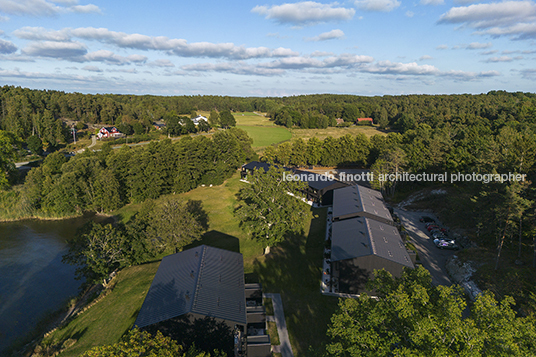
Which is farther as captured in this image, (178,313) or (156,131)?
(156,131)

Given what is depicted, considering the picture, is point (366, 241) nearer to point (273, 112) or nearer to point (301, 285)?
point (301, 285)

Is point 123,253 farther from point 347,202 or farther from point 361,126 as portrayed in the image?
point 361,126

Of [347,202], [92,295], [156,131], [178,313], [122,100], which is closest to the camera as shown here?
[178,313]

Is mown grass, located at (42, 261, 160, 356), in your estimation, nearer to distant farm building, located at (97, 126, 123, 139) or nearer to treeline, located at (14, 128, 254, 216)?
treeline, located at (14, 128, 254, 216)

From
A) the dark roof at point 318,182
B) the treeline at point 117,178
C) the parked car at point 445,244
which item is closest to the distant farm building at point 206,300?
the parked car at point 445,244

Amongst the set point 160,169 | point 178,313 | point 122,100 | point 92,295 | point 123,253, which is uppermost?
point 122,100

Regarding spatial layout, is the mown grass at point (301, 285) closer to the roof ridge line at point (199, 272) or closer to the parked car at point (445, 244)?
the roof ridge line at point (199, 272)

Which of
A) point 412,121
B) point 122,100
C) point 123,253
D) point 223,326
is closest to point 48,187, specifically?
point 123,253
